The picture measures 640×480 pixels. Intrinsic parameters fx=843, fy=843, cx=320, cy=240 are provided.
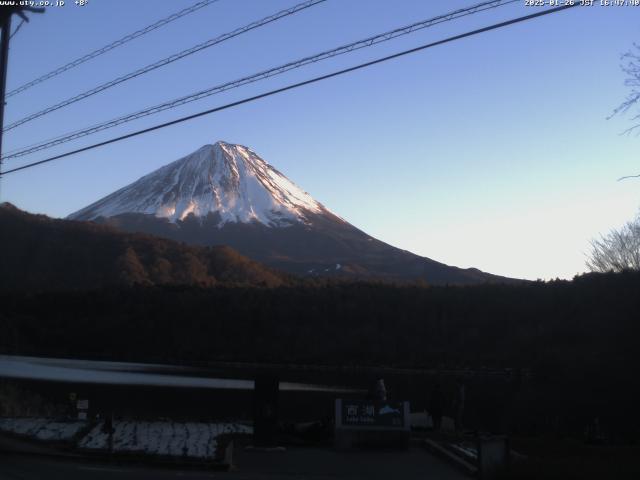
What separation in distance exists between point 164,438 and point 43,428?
3063 millimetres

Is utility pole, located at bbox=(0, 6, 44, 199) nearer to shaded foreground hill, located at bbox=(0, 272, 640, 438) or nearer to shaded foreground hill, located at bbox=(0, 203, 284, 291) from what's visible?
shaded foreground hill, located at bbox=(0, 272, 640, 438)

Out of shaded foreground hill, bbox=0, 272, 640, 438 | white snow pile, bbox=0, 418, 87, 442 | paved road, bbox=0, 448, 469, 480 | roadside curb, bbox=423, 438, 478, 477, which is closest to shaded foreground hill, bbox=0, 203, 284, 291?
shaded foreground hill, bbox=0, 272, 640, 438

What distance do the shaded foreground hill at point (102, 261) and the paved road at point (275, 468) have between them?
359 feet

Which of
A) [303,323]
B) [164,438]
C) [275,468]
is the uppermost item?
[303,323]

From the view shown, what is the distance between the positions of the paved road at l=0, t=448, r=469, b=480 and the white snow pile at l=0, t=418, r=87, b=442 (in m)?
2.59

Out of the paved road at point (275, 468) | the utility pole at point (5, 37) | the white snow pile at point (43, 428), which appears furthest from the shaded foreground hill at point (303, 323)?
the utility pole at point (5, 37)

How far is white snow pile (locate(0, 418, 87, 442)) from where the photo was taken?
59.2ft

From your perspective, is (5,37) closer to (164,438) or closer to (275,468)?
(164,438)

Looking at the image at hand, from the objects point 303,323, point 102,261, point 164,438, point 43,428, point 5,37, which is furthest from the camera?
point 102,261

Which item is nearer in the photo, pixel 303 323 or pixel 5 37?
pixel 5 37

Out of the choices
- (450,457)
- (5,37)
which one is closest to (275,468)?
(450,457)

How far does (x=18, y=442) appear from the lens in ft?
55.8

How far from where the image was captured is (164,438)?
18453 millimetres

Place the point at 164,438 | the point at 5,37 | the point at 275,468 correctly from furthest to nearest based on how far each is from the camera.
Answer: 1. the point at 164,438
2. the point at 5,37
3. the point at 275,468
